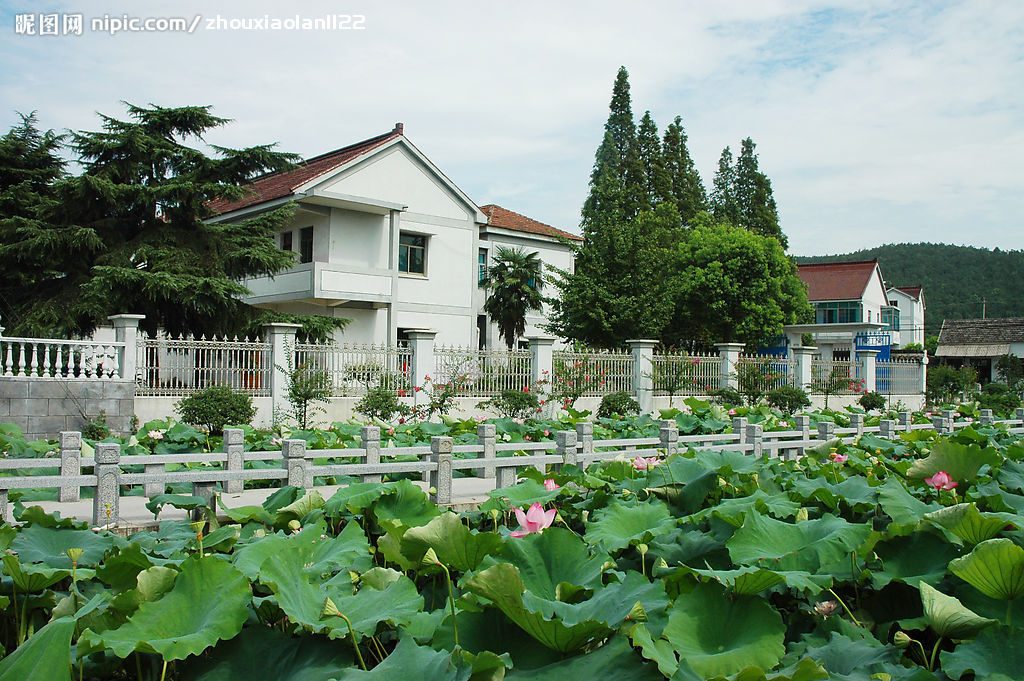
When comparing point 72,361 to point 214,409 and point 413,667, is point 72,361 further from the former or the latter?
point 413,667

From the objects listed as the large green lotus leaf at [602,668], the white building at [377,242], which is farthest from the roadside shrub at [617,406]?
the large green lotus leaf at [602,668]

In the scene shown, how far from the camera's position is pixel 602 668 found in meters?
1.36

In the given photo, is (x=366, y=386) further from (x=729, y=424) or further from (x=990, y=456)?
(x=990, y=456)

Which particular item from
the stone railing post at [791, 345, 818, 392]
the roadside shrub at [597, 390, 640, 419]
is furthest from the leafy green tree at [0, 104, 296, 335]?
the stone railing post at [791, 345, 818, 392]

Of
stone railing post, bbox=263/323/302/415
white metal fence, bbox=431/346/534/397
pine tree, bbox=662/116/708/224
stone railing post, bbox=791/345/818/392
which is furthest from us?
pine tree, bbox=662/116/708/224

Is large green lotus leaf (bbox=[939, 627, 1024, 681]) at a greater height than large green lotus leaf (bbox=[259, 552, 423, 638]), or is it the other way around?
large green lotus leaf (bbox=[259, 552, 423, 638])

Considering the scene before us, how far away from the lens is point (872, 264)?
171 ft

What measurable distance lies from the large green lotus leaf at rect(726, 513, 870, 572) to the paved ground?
4193 mm

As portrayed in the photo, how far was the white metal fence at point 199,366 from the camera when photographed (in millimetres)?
14438

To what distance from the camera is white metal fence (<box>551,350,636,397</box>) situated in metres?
18.5

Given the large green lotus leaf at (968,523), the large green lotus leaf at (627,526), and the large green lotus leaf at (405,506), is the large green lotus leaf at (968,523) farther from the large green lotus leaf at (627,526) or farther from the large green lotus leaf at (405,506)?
the large green lotus leaf at (405,506)

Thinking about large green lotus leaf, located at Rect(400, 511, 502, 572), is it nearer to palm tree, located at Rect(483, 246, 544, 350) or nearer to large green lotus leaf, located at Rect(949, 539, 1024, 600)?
large green lotus leaf, located at Rect(949, 539, 1024, 600)

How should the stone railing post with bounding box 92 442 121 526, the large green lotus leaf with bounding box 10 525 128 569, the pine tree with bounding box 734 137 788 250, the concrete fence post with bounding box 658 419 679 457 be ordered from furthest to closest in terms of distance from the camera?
1. the pine tree with bounding box 734 137 788 250
2. the concrete fence post with bounding box 658 419 679 457
3. the stone railing post with bounding box 92 442 121 526
4. the large green lotus leaf with bounding box 10 525 128 569

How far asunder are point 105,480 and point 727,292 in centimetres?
2771
